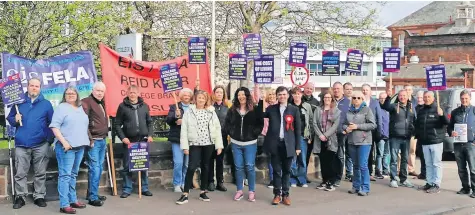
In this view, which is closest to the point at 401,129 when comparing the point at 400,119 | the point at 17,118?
the point at 400,119

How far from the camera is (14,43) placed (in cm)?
1533

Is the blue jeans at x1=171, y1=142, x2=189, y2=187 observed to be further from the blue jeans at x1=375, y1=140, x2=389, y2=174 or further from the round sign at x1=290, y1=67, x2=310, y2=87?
the round sign at x1=290, y1=67, x2=310, y2=87

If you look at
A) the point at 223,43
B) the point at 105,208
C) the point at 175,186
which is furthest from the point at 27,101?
the point at 223,43

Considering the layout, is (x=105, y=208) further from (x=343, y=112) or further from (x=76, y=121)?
(x=343, y=112)

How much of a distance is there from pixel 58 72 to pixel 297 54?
4782mm

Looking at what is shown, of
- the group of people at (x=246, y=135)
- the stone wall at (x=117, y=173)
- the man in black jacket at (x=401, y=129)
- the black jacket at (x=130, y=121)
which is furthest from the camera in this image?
the man in black jacket at (x=401, y=129)

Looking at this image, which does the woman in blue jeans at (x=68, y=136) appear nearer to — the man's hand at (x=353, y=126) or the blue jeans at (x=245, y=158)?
the blue jeans at (x=245, y=158)

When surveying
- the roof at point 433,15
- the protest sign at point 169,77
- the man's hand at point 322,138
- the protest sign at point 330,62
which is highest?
the roof at point 433,15

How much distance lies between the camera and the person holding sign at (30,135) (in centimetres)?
862

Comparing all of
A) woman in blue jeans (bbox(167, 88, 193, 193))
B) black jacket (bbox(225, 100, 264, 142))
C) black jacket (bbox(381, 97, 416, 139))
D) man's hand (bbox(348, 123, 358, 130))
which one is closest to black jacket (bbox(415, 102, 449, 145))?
black jacket (bbox(381, 97, 416, 139))

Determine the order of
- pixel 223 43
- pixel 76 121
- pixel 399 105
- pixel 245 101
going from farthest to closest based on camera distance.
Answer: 1. pixel 223 43
2. pixel 399 105
3. pixel 245 101
4. pixel 76 121

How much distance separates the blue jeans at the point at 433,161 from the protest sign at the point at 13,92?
22.5 ft

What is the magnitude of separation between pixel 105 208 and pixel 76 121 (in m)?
1.36

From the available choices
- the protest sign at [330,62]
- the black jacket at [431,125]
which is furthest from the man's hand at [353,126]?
the protest sign at [330,62]
